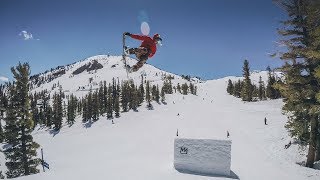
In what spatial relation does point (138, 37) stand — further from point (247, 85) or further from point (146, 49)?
point (247, 85)

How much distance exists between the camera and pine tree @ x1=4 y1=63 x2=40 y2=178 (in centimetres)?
3272

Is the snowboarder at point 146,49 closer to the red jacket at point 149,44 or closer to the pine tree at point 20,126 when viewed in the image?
the red jacket at point 149,44

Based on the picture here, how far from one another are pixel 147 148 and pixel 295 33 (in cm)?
2211

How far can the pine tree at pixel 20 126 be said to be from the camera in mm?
32719

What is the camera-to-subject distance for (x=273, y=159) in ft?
90.4

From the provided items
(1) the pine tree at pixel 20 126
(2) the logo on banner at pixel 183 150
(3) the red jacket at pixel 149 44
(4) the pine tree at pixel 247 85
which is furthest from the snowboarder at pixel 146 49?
(4) the pine tree at pixel 247 85

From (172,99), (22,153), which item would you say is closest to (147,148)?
(22,153)

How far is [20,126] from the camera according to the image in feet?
109

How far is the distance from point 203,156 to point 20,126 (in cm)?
2084

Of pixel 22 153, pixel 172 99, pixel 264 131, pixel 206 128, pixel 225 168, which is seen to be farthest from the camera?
pixel 172 99

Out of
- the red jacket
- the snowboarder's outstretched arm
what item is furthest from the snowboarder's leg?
the snowboarder's outstretched arm

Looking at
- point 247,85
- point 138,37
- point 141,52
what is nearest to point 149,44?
point 141,52

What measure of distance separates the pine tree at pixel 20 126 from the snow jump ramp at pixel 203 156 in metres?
17.5

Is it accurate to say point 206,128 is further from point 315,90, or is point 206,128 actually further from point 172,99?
point 172,99
